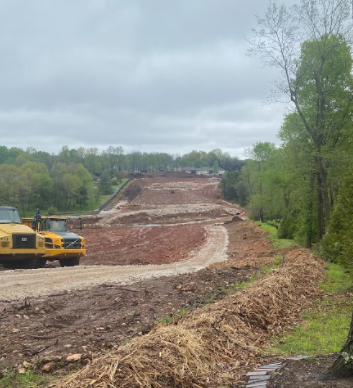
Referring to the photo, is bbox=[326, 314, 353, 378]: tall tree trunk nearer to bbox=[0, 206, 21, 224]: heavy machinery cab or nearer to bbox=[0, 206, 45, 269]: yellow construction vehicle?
bbox=[0, 206, 45, 269]: yellow construction vehicle

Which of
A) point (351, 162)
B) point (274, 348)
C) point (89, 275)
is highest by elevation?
point (351, 162)

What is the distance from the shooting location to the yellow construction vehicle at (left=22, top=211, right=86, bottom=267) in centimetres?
2128

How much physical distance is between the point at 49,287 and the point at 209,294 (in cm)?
529

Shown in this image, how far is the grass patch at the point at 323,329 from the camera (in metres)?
6.34

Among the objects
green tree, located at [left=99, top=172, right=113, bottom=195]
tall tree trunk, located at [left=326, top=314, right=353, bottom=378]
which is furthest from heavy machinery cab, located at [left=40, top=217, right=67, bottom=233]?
green tree, located at [left=99, top=172, right=113, bottom=195]

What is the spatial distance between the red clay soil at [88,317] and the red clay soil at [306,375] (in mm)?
2654

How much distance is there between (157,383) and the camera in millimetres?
4648

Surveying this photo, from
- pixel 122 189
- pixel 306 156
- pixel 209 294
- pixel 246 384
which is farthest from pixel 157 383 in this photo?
pixel 122 189

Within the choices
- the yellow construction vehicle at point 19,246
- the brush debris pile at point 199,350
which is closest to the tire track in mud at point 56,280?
the yellow construction vehicle at point 19,246

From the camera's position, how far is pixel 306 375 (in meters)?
4.65

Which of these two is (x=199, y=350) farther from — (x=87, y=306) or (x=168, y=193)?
A: (x=168, y=193)

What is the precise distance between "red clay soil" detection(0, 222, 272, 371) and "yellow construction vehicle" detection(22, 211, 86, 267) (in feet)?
33.2

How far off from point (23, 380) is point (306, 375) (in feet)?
11.1

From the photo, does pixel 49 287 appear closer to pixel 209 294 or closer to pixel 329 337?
pixel 209 294
